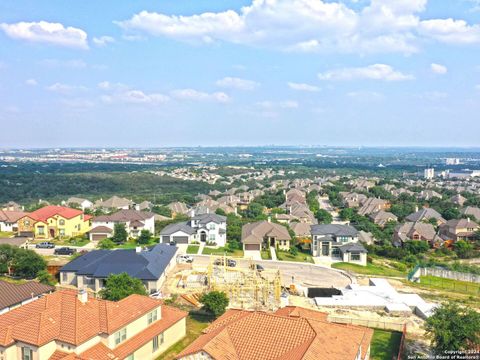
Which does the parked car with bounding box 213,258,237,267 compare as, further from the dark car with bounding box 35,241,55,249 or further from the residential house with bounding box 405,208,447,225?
the residential house with bounding box 405,208,447,225

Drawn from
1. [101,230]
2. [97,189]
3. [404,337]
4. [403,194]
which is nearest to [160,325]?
[404,337]

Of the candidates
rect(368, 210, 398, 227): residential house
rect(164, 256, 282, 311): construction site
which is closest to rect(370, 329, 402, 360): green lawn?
rect(164, 256, 282, 311): construction site

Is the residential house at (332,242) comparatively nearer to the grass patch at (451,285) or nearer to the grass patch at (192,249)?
the grass patch at (451,285)

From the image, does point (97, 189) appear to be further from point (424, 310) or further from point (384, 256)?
point (424, 310)

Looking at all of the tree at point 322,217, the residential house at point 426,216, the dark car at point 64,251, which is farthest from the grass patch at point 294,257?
the residential house at point 426,216

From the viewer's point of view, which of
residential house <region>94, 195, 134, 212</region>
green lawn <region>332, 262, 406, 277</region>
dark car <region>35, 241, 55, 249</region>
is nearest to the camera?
green lawn <region>332, 262, 406, 277</region>

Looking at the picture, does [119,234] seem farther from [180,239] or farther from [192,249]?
[192,249]
